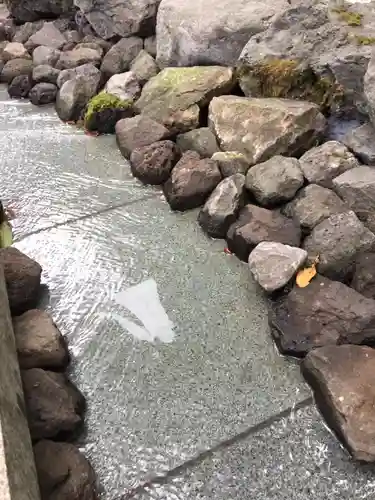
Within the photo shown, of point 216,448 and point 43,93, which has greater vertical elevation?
point 43,93

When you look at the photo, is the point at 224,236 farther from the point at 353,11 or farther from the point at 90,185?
the point at 353,11

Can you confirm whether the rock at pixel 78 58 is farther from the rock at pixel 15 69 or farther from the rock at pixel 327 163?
the rock at pixel 327 163

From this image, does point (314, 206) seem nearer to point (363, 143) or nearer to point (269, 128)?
point (363, 143)

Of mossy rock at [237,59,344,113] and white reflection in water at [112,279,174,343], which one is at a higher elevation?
mossy rock at [237,59,344,113]

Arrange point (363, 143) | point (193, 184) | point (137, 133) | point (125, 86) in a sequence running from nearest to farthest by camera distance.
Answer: point (363, 143) < point (193, 184) < point (137, 133) < point (125, 86)

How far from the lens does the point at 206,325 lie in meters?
2.39

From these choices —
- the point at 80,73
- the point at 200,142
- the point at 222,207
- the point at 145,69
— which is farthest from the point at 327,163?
the point at 80,73

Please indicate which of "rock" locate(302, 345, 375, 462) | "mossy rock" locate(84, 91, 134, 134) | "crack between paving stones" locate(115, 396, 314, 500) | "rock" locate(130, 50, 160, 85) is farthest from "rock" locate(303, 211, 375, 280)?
"rock" locate(130, 50, 160, 85)

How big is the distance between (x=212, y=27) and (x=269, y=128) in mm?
972

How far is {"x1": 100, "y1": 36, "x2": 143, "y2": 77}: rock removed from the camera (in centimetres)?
438

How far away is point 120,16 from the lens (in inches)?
181

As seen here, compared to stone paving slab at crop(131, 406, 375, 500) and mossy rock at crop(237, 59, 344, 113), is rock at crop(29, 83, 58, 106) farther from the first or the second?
stone paving slab at crop(131, 406, 375, 500)

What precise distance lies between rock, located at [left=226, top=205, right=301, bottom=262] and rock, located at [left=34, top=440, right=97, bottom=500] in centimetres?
126

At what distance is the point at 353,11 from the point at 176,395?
2.46 meters
